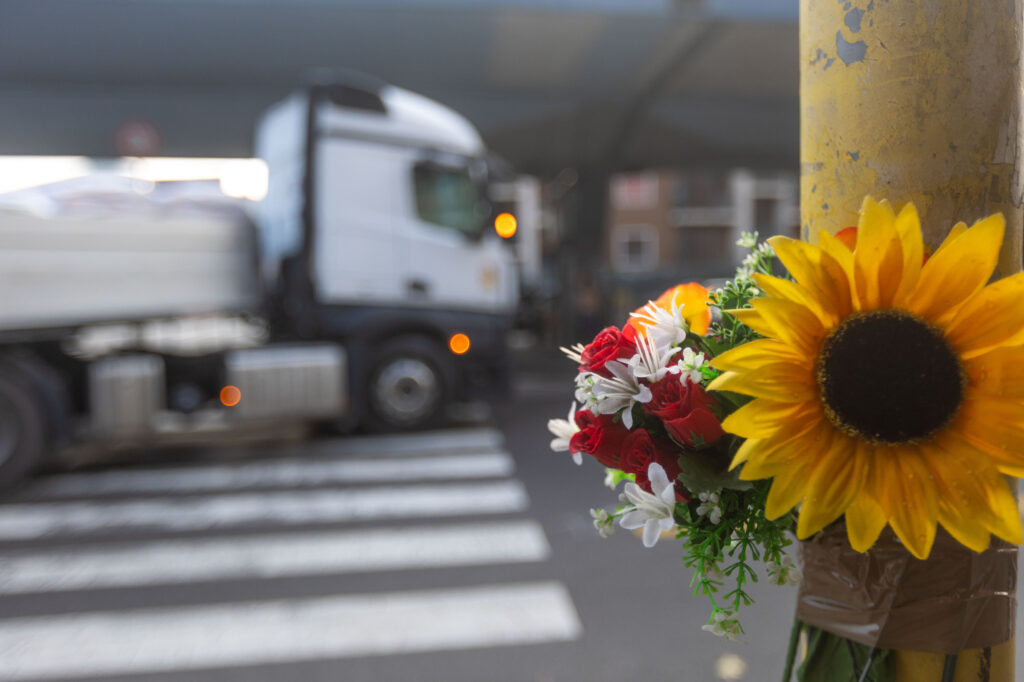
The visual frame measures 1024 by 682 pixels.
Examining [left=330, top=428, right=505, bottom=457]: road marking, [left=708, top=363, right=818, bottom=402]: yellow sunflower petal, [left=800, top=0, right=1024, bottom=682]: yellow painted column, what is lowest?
[left=330, top=428, right=505, bottom=457]: road marking

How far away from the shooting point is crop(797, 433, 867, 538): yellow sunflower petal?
2.91 ft

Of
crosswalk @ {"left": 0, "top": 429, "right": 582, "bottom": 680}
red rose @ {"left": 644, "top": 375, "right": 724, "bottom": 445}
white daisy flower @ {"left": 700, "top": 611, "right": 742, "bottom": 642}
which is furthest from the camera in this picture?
crosswalk @ {"left": 0, "top": 429, "right": 582, "bottom": 680}

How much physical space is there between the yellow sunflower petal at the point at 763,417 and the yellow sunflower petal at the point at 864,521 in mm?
103

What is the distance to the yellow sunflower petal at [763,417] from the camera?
0.88 meters

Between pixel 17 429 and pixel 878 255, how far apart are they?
24.2 feet

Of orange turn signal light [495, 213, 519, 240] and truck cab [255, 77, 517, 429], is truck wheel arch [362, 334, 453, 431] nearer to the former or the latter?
truck cab [255, 77, 517, 429]

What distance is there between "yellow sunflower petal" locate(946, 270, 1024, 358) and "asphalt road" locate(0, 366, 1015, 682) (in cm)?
275

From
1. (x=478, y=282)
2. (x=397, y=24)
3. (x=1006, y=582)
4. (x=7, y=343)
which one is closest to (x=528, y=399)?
(x=478, y=282)

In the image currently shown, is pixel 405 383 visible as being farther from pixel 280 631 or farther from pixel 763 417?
pixel 763 417

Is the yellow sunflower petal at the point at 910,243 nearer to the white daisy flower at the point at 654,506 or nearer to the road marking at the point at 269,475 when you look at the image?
the white daisy flower at the point at 654,506

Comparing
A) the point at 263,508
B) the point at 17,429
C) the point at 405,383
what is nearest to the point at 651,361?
the point at 263,508

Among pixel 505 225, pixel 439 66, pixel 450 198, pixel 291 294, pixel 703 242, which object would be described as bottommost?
pixel 291 294

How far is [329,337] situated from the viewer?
8.45 m

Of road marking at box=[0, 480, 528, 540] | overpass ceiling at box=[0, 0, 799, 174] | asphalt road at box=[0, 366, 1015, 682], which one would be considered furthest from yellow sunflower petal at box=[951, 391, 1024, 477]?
overpass ceiling at box=[0, 0, 799, 174]
